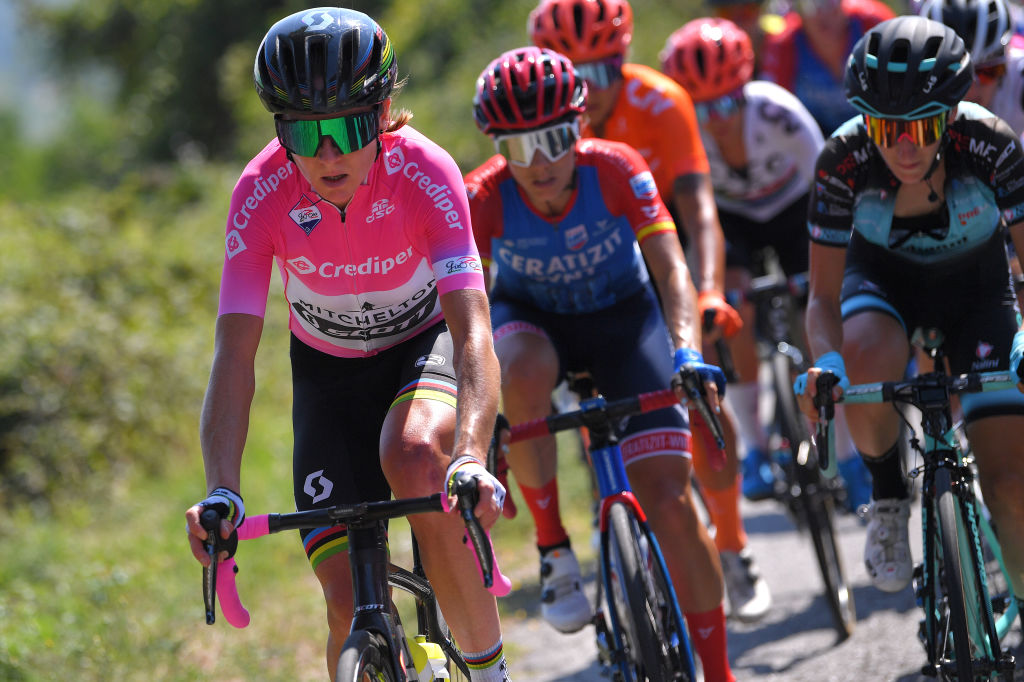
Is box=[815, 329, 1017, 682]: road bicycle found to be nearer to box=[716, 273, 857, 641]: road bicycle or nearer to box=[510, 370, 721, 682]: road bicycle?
box=[510, 370, 721, 682]: road bicycle

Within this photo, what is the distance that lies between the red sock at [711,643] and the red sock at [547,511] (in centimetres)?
75

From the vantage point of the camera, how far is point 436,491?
3.42 metres

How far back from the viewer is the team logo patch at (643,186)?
15.1 feet

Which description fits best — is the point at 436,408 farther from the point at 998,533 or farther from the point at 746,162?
the point at 746,162

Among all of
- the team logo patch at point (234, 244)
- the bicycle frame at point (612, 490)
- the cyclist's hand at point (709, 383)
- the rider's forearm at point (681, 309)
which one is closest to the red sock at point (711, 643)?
the bicycle frame at point (612, 490)

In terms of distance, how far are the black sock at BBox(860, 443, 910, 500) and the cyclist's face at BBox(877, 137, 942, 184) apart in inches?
37.0

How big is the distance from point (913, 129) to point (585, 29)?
90.8 inches

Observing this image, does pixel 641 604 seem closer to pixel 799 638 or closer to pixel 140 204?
pixel 799 638

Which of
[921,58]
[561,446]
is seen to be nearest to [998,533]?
[921,58]

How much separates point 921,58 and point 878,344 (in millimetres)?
958

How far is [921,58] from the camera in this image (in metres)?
3.92

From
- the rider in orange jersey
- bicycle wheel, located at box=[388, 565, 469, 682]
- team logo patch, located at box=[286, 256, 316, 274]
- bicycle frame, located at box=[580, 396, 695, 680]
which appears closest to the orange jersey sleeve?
the rider in orange jersey

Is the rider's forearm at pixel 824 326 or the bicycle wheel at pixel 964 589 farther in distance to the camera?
the rider's forearm at pixel 824 326

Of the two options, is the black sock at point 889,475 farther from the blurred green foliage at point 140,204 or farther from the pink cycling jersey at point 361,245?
the blurred green foliage at point 140,204
